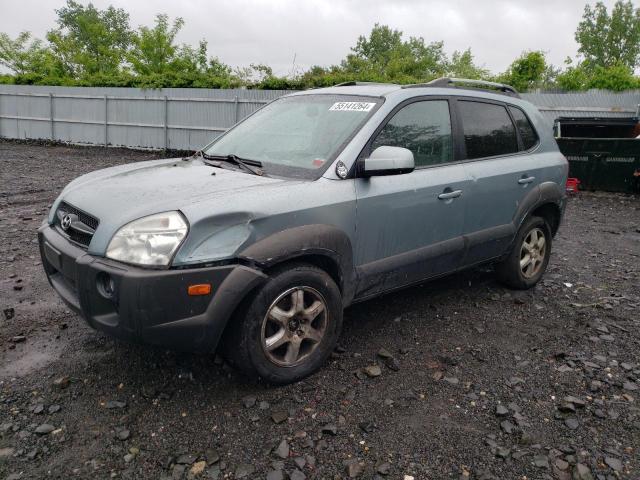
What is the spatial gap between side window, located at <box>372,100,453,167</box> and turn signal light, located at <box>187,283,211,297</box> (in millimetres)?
1447

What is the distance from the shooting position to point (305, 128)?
11.6 ft

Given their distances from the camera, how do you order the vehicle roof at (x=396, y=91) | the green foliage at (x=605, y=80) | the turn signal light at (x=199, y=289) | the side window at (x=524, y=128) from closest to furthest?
the turn signal light at (x=199, y=289)
the vehicle roof at (x=396, y=91)
the side window at (x=524, y=128)
the green foliage at (x=605, y=80)

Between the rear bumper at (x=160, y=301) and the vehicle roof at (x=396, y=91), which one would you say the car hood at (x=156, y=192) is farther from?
the vehicle roof at (x=396, y=91)

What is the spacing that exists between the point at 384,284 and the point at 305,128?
1.20 metres

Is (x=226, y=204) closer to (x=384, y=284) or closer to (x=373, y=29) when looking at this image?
(x=384, y=284)

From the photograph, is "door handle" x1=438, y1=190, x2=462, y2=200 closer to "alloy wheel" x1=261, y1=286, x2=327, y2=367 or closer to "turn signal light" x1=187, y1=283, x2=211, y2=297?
"alloy wheel" x1=261, y1=286, x2=327, y2=367

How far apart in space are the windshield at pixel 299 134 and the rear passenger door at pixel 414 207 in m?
0.22

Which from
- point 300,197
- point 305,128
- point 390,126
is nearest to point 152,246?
point 300,197

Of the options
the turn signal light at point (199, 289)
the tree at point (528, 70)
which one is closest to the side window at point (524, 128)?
the turn signal light at point (199, 289)

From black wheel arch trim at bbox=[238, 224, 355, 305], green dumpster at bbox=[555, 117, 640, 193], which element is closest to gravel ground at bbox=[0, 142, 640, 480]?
black wheel arch trim at bbox=[238, 224, 355, 305]

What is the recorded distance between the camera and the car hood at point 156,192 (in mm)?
2631

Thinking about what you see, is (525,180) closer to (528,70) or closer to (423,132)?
(423,132)

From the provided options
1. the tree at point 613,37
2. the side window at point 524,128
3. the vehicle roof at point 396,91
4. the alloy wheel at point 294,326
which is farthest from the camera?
the tree at point 613,37

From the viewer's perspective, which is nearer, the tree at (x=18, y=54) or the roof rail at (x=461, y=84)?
the roof rail at (x=461, y=84)
